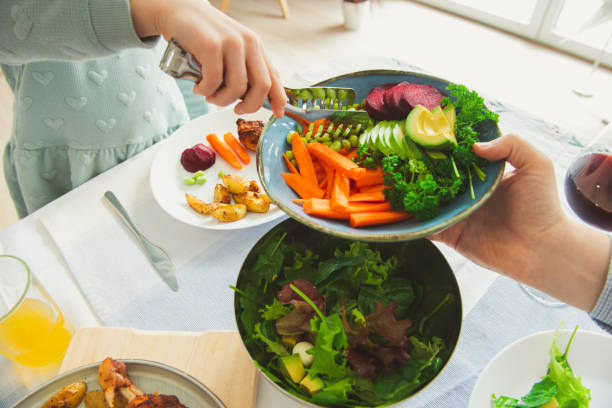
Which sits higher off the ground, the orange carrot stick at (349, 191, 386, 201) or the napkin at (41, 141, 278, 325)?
the orange carrot stick at (349, 191, 386, 201)

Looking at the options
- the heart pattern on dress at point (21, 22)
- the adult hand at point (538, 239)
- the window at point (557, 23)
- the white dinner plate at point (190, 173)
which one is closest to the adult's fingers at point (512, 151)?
the adult hand at point (538, 239)

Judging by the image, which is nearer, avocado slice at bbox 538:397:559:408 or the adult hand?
avocado slice at bbox 538:397:559:408

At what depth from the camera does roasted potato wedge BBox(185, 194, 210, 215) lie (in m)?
1.17

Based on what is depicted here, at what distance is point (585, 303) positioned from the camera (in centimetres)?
90

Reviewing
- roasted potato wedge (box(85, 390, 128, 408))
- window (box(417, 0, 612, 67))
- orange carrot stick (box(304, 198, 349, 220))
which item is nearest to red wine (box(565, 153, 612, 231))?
orange carrot stick (box(304, 198, 349, 220))

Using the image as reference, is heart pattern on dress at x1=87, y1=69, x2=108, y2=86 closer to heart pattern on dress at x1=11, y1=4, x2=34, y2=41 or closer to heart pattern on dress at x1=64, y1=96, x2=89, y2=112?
heart pattern on dress at x1=64, y1=96, x2=89, y2=112

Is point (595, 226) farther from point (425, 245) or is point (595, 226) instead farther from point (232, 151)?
point (232, 151)

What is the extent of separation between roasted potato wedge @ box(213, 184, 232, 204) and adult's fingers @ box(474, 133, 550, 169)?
28.3 inches

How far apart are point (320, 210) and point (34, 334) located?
2.24ft

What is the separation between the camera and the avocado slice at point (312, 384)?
70 cm

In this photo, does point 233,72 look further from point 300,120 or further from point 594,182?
point 594,182

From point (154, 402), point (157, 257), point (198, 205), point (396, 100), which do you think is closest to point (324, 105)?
point (396, 100)

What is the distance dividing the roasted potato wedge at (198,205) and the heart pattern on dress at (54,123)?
518 millimetres

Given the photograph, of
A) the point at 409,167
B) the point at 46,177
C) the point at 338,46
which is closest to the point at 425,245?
the point at 409,167
